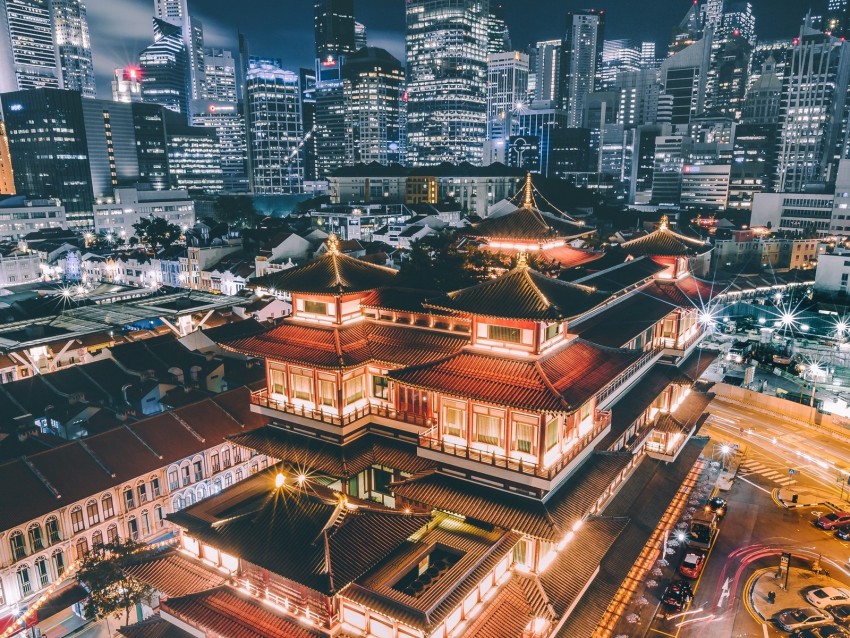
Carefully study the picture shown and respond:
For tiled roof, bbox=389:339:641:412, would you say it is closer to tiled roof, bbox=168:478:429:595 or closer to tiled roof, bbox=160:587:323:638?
tiled roof, bbox=168:478:429:595

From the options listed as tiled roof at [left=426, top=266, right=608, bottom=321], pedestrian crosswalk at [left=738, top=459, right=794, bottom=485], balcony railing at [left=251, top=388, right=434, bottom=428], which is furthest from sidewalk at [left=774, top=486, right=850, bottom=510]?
balcony railing at [left=251, top=388, right=434, bottom=428]

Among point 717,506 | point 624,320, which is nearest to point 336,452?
point 624,320

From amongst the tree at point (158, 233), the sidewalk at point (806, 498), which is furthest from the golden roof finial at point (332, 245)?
the tree at point (158, 233)

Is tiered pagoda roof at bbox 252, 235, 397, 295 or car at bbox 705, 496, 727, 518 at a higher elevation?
tiered pagoda roof at bbox 252, 235, 397, 295

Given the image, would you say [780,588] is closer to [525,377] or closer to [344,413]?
[525,377]

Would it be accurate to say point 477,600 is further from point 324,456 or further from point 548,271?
point 548,271

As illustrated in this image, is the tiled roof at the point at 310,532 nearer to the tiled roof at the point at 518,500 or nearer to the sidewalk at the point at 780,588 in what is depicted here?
the tiled roof at the point at 518,500
